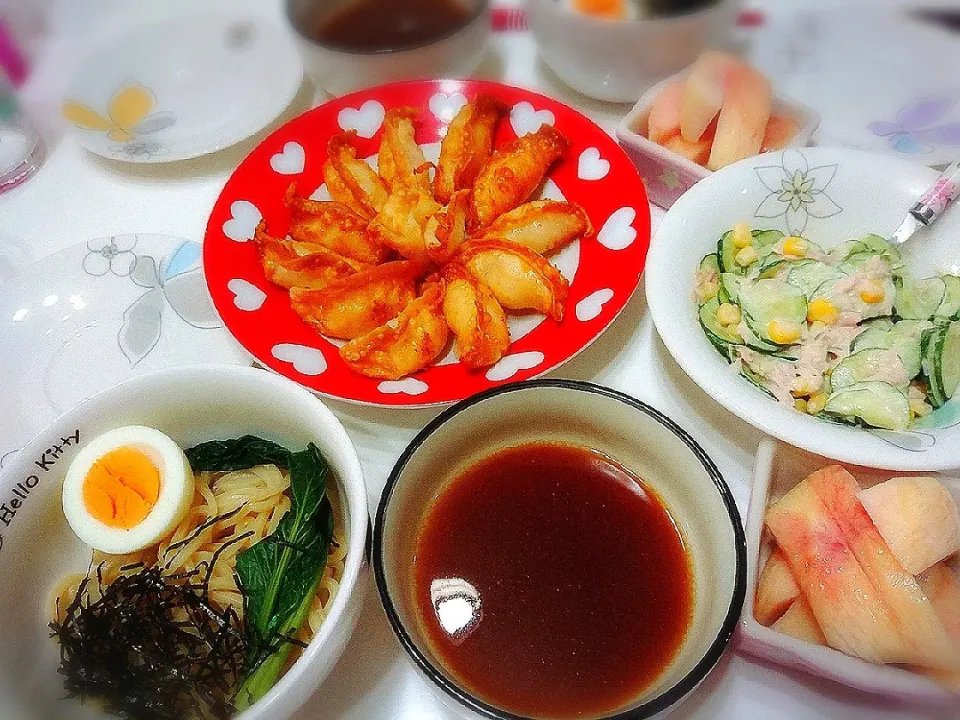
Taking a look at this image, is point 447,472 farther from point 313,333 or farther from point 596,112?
point 596,112

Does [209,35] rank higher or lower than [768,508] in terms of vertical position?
higher

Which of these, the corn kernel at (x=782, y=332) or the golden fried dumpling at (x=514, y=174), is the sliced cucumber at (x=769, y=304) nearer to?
the corn kernel at (x=782, y=332)

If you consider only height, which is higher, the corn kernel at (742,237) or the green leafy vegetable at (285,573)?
the corn kernel at (742,237)

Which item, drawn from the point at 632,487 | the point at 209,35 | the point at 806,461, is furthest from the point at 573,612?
the point at 209,35

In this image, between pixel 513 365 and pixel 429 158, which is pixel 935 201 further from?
pixel 429 158

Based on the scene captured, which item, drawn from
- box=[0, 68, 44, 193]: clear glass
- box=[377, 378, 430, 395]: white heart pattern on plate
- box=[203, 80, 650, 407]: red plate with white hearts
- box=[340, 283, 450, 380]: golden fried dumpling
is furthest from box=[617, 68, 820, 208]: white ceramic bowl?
box=[0, 68, 44, 193]: clear glass

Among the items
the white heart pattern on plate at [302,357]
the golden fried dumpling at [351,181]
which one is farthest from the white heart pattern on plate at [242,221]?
the white heart pattern on plate at [302,357]
